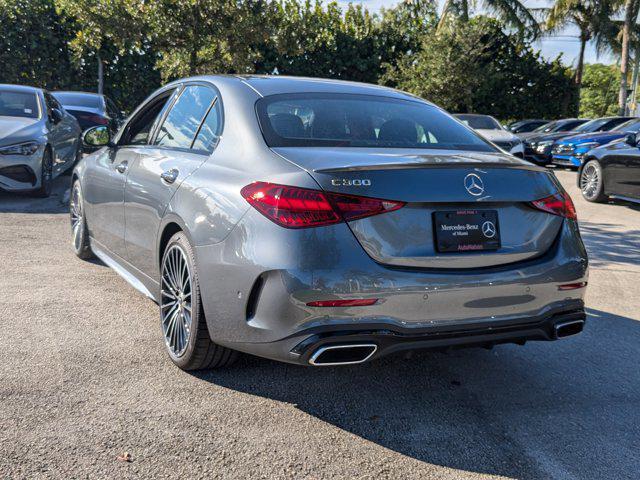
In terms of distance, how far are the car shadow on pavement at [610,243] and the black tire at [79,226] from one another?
4.95 meters

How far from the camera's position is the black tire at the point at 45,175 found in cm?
946

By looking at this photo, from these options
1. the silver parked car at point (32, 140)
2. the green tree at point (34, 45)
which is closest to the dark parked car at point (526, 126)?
the green tree at point (34, 45)

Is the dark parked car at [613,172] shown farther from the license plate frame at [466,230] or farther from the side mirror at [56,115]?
the side mirror at [56,115]

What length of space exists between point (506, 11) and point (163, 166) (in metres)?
32.8

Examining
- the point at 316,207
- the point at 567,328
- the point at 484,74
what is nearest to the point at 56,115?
the point at 316,207

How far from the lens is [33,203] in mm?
9477

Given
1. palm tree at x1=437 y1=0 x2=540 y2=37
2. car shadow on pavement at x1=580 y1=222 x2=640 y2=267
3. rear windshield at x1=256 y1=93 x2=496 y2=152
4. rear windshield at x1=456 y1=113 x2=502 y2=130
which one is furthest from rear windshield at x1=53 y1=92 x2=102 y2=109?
palm tree at x1=437 y1=0 x2=540 y2=37

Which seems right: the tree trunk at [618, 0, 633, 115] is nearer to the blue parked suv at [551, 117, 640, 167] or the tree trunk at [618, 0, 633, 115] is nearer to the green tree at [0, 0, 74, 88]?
the blue parked suv at [551, 117, 640, 167]

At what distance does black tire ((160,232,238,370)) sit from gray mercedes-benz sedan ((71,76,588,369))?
1 cm

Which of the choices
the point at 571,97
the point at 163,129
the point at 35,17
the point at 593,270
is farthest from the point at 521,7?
the point at 163,129

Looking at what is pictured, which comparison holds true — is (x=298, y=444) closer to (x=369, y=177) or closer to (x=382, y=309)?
(x=382, y=309)

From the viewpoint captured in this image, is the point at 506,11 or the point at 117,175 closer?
the point at 117,175

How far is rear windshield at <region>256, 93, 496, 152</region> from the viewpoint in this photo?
341cm

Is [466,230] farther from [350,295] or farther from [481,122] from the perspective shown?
[481,122]
